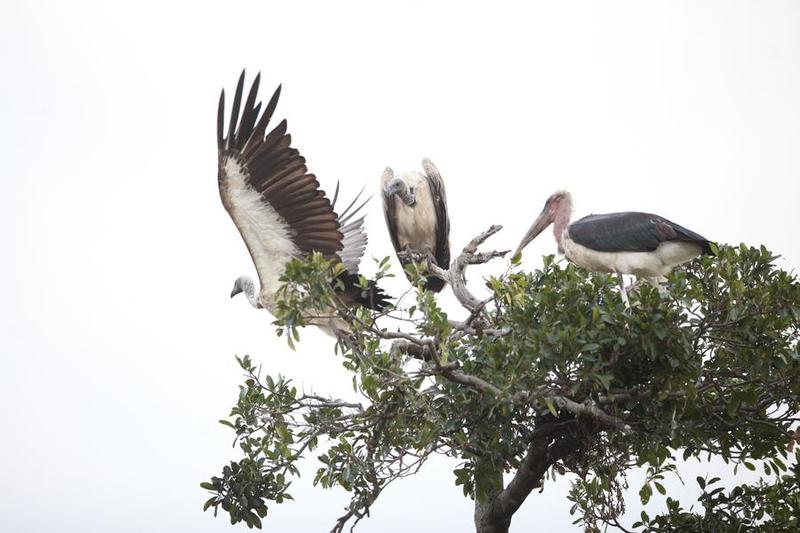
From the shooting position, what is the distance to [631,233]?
688 centimetres

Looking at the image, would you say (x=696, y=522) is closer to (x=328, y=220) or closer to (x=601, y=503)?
(x=601, y=503)

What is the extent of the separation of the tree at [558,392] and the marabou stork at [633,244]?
481 mm

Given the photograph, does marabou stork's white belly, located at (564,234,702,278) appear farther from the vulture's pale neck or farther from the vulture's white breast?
the vulture's pale neck

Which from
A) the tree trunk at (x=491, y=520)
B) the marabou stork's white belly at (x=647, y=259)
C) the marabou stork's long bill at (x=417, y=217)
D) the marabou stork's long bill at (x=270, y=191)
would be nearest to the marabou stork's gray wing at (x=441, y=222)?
the marabou stork's long bill at (x=417, y=217)

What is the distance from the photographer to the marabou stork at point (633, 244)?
22.2ft

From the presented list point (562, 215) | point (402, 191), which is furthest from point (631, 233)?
point (402, 191)

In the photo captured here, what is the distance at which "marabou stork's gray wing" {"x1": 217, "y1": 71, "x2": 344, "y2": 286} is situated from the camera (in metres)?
7.00

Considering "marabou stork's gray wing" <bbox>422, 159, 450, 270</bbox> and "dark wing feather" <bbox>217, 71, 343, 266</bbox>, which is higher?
"marabou stork's gray wing" <bbox>422, 159, 450, 270</bbox>

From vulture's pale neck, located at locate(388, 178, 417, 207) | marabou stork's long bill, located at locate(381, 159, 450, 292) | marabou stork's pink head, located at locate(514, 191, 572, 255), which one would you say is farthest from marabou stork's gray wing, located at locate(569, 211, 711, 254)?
vulture's pale neck, located at locate(388, 178, 417, 207)

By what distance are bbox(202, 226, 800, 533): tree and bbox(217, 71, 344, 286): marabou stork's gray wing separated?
137 cm

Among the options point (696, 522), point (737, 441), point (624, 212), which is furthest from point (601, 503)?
point (624, 212)

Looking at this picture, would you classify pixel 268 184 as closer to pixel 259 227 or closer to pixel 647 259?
pixel 259 227

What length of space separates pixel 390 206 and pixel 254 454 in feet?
13.1

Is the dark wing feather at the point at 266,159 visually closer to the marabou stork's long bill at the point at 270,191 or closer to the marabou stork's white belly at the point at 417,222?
the marabou stork's long bill at the point at 270,191
